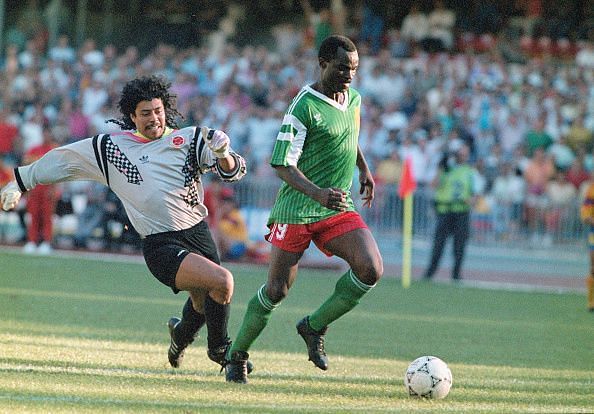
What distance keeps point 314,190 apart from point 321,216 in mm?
521

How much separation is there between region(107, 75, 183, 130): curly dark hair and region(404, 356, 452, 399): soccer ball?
2.66m

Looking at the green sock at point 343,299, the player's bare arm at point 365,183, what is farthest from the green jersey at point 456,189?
the green sock at point 343,299

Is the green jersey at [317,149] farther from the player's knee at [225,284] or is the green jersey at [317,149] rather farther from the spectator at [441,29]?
the spectator at [441,29]

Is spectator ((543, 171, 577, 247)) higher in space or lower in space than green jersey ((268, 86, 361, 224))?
lower

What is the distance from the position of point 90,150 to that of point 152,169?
49cm

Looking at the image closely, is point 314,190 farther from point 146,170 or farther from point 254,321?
point 146,170

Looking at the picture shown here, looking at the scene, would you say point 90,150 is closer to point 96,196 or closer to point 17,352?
point 17,352

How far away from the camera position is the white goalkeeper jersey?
28.4 ft

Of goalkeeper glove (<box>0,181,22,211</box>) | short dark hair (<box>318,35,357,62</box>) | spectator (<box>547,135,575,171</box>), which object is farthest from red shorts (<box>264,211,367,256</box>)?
spectator (<box>547,135,575,171</box>)

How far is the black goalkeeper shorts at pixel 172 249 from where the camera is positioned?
8.49 m

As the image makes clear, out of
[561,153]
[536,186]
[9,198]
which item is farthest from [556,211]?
[9,198]

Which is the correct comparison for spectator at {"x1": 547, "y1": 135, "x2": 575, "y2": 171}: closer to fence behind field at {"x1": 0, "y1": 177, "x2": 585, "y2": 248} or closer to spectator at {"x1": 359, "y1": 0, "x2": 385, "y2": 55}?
fence behind field at {"x1": 0, "y1": 177, "x2": 585, "y2": 248}

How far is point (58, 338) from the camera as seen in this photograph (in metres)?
10.8

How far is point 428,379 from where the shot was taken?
798 cm
